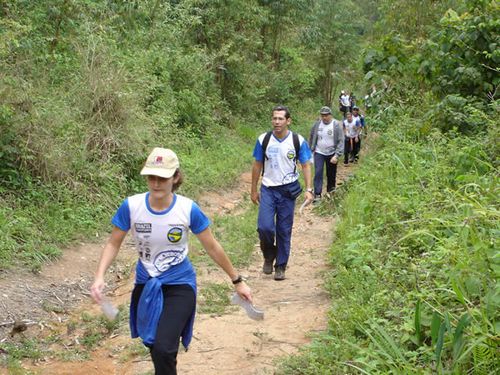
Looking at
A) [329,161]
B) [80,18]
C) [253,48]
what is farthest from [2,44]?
[253,48]

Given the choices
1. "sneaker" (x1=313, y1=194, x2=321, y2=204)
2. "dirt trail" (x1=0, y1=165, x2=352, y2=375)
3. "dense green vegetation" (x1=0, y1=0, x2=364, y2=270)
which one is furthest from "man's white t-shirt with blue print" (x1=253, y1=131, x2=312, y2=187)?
"sneaker" (x1=313, y1=194, x2=321, y2=204)

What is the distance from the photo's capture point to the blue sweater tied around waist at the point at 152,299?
4273 millimetres

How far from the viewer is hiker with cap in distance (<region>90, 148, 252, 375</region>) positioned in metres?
4.16

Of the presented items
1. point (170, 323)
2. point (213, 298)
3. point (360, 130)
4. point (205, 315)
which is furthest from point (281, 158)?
point (360, 130)

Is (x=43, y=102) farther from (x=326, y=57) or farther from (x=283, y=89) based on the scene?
(x=326, y=57)

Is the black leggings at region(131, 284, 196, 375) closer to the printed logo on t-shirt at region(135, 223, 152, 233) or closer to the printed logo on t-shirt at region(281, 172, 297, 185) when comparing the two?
the printed logo on t-shirt at region(135, 223, 152, 233)

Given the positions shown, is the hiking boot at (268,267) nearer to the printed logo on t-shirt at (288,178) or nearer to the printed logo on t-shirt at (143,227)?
the printed logo on t-shirt at (288,178)

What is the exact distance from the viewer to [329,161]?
12555 mm

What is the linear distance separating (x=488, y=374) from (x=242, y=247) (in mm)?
5639

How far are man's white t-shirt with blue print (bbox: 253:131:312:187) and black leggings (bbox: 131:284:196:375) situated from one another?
3185 millimetres

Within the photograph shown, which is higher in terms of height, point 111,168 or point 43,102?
point 43,102

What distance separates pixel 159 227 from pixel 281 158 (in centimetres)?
332

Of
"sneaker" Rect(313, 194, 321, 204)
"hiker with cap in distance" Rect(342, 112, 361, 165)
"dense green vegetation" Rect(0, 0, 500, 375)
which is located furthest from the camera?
"hiker with cap in distance" Rect(342, 112, 361, 165)

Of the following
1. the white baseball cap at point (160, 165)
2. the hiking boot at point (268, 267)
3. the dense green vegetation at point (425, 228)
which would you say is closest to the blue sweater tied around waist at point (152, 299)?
the white baseball cap at point (160, 165)
